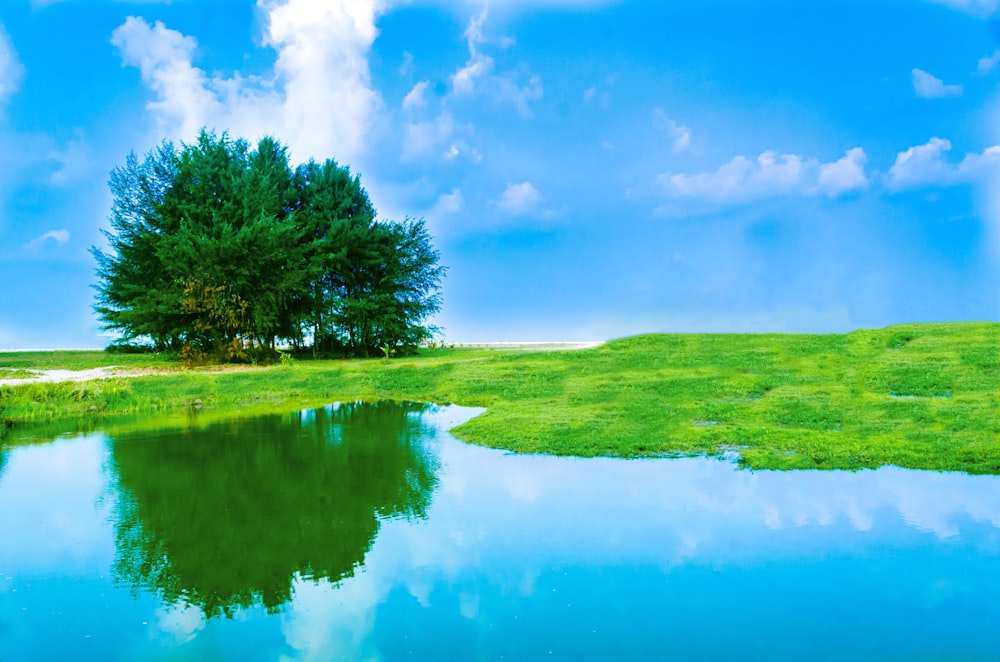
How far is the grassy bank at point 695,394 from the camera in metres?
12.5

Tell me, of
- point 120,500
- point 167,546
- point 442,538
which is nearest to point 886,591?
point 442,538

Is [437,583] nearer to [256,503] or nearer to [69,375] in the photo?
[256,503]

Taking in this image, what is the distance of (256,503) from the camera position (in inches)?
387

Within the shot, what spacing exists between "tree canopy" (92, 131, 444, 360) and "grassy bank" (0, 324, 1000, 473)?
3.46 meters

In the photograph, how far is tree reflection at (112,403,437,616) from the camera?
7242mm

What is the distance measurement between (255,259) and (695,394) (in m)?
19.5

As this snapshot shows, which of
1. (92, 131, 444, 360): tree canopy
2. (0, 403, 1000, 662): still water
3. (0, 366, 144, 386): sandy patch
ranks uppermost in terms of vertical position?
(92, 131, 444, 360): tree canopy

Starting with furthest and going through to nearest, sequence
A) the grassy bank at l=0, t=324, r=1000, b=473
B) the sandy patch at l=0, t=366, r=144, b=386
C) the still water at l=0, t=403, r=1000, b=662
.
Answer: the sandy patch at l=0, t=366, r=144, b=386 → the grassy bank at l=0, t=324, r=1000, b=473 → the still water at l=0, t=403, r=1000, b=662

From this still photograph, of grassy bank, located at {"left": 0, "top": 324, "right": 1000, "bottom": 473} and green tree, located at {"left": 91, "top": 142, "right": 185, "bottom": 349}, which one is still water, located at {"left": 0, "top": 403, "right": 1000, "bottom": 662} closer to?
grassy bank, located at {"left": 0, "top": 324, "right": 1000, "bottom": 473}

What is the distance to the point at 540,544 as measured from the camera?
7.82 meters

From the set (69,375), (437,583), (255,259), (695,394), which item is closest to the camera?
(437,583)

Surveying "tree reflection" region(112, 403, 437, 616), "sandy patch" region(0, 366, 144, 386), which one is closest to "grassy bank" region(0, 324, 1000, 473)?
"sandy patch" region(0, 366, 144, 386)

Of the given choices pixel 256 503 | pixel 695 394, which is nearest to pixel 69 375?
pixel 256 503

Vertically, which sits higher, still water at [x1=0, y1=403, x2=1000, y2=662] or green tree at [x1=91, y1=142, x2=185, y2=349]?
green tree at [x1=91, y1=142, x2=185, y2=349]
